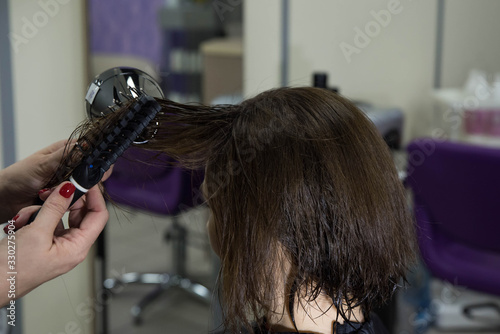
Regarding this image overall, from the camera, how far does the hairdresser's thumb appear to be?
2.25ft

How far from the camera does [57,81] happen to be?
4.71ft

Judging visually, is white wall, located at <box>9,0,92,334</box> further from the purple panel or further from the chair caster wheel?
the chair caster wheel

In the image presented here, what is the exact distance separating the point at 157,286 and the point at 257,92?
1088 millimetres

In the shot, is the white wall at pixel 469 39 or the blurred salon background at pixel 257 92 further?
the white wall at pixel 469 39

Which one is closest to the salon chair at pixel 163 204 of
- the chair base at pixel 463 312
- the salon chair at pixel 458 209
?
the salon chair at pixel 458 209

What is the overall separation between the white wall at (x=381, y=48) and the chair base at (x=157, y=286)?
79 centimetres

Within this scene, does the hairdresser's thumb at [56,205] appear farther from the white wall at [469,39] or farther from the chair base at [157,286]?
the white wall at [469,39]

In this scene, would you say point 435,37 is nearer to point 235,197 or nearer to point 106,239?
point 106,239

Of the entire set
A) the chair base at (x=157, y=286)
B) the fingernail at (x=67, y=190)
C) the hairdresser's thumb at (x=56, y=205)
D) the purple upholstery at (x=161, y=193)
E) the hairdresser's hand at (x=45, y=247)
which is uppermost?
the fingernail at (x=67, y=190)

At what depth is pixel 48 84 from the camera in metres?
1.41


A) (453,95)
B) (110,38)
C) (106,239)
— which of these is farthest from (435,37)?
(106,239)

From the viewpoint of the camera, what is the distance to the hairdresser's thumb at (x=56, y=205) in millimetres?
687

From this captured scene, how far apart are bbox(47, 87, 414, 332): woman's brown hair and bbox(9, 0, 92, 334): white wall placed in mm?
683

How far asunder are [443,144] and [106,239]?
1.04m
